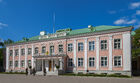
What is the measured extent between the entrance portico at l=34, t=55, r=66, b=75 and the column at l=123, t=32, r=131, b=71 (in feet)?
41.8

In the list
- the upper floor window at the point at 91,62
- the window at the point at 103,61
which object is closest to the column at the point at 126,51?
the window at the point at 103,61

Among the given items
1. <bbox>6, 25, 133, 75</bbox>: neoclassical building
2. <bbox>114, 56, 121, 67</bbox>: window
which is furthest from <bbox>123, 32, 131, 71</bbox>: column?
<bbox>114, 56, 121, 67</bbox>: window

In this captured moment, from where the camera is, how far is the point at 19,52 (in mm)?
43969

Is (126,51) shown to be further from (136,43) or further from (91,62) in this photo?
(91,62)

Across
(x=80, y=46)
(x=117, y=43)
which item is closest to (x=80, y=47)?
(x=80, y=46)

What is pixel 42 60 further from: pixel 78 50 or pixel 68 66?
pixel 78 50

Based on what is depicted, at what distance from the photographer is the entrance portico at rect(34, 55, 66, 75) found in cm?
3366

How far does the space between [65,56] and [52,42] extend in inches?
209

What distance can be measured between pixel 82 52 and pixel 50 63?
8.80 meters

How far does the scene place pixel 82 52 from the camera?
3288 centimetres

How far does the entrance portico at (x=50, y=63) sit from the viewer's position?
3366 cm

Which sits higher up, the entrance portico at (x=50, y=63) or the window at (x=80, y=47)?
the window at (x=80, y=47)

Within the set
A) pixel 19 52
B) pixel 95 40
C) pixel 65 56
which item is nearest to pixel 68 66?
pixel 65 56

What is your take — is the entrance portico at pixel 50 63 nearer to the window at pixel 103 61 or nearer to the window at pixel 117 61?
the window at pixel 103 61
